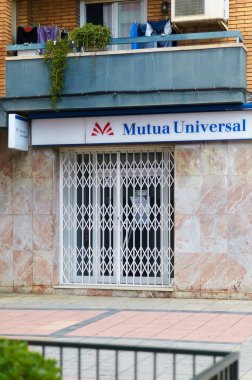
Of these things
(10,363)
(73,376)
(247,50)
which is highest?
(247,50)

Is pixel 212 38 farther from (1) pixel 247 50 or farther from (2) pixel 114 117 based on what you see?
(2) pixel 114 117

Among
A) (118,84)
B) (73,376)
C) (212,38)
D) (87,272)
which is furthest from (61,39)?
(73,376)

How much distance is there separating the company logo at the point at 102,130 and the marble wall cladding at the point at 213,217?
131 centimetres

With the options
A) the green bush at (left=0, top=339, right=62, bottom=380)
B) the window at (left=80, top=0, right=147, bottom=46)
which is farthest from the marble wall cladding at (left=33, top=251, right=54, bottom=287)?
the green bush at (left=0, top=339, right=62, bottom=380)

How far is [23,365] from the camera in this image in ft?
13.1

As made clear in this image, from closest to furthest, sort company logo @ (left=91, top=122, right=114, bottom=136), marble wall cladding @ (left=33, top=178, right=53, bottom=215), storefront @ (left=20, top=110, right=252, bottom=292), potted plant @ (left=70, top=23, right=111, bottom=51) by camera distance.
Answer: storefront @ (left=20, top=110, right=252, bottom=292) → potted plant @ (left=70, top=23, right=111, bottom=51) → company logo @ (left=91, top=122, right=114, bottom=136) → marble wall cladding @ (left=33, top=178, right=53, bottom=215)

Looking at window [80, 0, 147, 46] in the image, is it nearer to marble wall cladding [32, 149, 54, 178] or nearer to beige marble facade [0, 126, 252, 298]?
marble wall cladding [32, 149, 54, 178]

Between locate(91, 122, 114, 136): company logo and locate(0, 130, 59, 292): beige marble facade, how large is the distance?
99cm

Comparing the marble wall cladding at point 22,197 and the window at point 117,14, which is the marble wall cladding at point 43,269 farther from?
the window at point 117,14

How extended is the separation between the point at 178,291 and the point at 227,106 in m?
3.43

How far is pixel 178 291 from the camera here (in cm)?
1476

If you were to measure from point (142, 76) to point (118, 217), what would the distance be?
2.77 meters

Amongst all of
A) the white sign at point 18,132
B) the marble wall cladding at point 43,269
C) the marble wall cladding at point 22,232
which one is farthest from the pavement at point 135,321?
the white sign at point 18,132

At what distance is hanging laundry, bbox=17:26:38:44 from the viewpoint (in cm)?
1586
